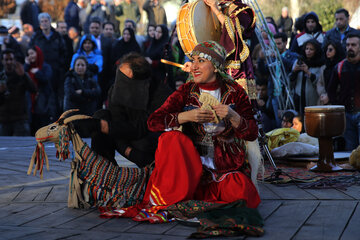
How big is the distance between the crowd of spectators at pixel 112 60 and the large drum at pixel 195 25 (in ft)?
5.38

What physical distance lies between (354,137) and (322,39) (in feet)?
6.39

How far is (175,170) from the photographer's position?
11.4ft

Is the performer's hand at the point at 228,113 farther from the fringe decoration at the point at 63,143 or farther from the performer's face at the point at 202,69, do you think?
the fringe decoration at the point at 63,143

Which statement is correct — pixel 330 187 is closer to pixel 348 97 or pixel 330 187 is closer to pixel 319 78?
pixel 348 97

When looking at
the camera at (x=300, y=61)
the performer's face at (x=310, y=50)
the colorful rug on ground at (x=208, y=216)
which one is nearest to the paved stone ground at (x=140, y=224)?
the colorful rug on ground at (x=208, y=216)

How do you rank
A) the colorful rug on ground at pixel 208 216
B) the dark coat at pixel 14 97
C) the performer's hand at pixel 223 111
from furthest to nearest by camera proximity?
the dark coat at pixel 14 97 < the performer's hand at pixel 223 111 < the colorful rug on ground at pixel 208 216

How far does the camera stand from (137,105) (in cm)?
414

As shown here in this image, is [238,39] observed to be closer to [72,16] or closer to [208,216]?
[208,216]

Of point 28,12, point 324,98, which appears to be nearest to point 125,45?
point 28,12

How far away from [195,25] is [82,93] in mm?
3831

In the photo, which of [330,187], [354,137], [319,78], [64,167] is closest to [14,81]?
[64,167]

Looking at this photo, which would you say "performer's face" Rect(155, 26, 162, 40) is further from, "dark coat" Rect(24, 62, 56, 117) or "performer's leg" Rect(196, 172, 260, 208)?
"performer's leg" Rect(196, 172, 260, 208)

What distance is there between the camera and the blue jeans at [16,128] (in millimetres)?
8453

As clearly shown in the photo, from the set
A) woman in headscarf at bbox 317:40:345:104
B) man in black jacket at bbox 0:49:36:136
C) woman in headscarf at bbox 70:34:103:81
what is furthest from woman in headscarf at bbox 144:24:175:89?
woman in headscarf at bbox 317:40:345:104
